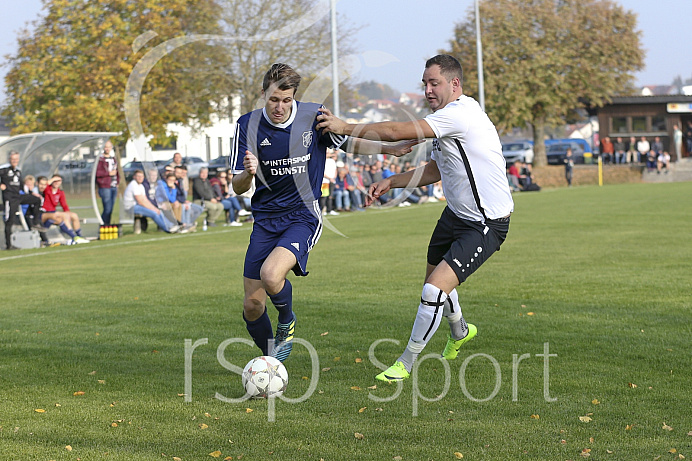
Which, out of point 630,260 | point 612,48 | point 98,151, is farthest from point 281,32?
point 630,260

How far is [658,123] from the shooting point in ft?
183

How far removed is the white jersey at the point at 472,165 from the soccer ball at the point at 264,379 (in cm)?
189

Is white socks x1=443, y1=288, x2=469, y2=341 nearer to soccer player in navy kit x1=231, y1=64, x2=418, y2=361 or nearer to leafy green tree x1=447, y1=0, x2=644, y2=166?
soccer player in navy kit x1=231, y1=64, x2=418, y2=361

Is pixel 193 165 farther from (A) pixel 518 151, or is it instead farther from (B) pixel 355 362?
(B) pixel 355 362

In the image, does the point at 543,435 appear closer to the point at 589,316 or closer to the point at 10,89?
the point at 589,316

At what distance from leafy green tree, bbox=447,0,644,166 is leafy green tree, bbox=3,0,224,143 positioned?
56.5ft

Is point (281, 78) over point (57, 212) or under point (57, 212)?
over

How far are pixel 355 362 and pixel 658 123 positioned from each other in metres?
53.4

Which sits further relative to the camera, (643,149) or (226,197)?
(643,149)

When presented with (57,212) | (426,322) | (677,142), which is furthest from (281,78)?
(677,142)

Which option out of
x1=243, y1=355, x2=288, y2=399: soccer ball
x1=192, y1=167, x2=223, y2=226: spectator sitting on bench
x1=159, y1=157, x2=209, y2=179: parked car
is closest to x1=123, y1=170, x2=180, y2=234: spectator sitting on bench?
x1=192, y1=167, x2=223, y2=226: spectator sitting on bench

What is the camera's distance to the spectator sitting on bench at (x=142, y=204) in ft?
71.2

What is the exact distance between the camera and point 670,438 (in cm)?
488

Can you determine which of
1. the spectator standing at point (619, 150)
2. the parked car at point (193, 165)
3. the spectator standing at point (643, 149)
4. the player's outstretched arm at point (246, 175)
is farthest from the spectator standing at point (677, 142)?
the player's outstretched arm at point (246, 175)
